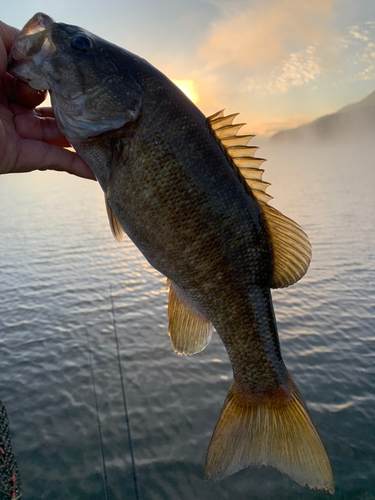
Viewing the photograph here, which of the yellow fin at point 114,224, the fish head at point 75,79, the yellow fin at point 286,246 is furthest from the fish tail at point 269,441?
the fish head at point 75,79

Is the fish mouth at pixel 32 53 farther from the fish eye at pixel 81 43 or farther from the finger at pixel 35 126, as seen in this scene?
the finger at pixel 35 126

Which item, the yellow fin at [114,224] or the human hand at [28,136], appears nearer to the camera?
the yellow fin at [114,224]

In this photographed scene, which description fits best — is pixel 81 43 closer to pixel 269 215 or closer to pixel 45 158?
pixel 45 158

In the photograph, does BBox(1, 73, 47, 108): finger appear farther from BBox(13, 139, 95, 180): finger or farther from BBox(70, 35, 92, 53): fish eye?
BBox(70, 35, 92, 53): fish eye

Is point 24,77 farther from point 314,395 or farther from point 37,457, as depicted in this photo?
point 314,395

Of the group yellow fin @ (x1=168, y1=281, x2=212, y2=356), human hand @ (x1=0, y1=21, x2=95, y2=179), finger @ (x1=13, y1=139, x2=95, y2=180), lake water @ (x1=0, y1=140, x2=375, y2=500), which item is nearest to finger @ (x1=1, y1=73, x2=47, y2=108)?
human hand @ (x1=0, y1=21, x2=95, y2=179)

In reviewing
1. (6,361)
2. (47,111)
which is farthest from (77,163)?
(6,361)
